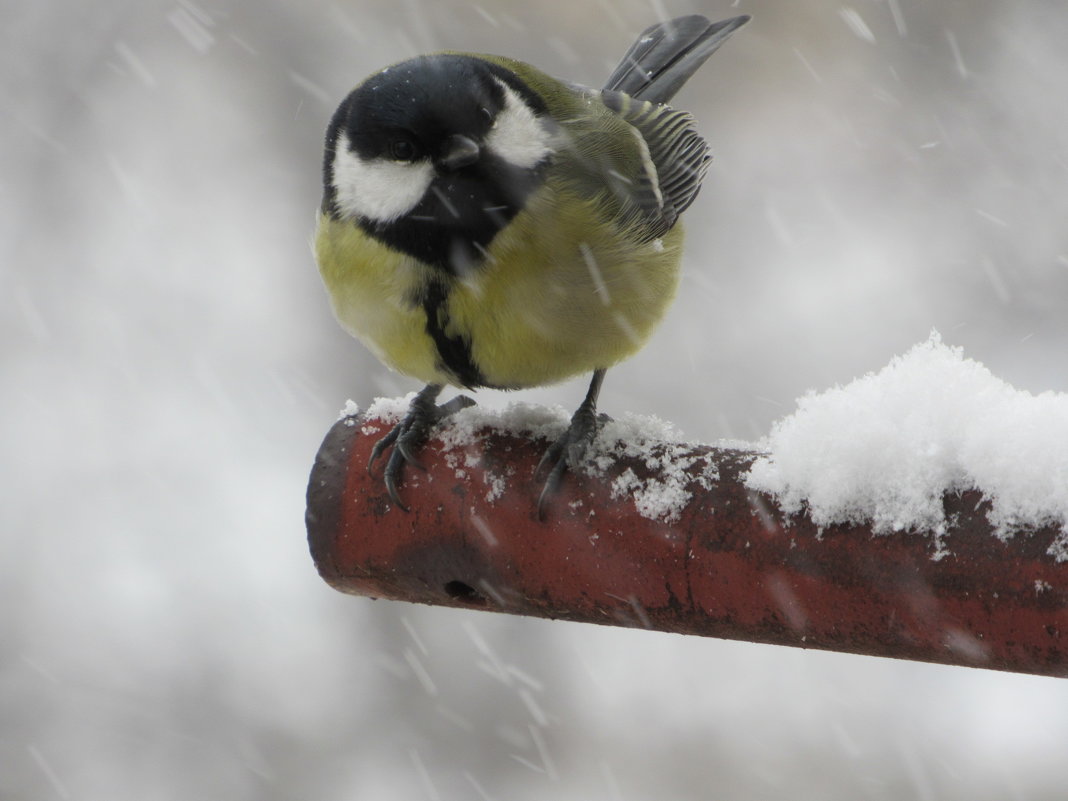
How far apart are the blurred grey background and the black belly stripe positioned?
1869 mm

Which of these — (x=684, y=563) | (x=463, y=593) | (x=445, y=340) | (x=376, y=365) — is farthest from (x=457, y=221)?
(x=376, y=365)

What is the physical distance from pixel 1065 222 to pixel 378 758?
2.83m

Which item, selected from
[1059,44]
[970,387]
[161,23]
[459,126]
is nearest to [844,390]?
[970,387]

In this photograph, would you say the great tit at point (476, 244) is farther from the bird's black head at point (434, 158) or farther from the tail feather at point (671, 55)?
the tail feather at point (671, 55)

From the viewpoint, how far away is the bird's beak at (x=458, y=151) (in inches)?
60.1

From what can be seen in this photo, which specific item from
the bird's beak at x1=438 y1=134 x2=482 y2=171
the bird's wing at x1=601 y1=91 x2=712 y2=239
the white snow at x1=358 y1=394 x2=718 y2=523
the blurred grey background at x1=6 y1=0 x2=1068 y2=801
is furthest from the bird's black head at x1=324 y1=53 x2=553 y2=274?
the blurred grey background at x1=6 y1=0 x2=1068 y2=801

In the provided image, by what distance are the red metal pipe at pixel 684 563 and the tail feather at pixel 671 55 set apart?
4.43 feet

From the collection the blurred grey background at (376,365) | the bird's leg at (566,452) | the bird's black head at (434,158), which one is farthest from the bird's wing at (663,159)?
the blurred grey background at (376,365)

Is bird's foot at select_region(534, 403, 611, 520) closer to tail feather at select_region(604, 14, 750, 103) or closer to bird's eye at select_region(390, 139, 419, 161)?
bird's eye at select_region(390, 139, 419, 161)

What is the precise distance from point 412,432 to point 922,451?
2.47ft

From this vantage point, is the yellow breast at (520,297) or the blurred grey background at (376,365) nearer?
the yellow breast at (520,297)

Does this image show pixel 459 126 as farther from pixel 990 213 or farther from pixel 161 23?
pixel 161 23

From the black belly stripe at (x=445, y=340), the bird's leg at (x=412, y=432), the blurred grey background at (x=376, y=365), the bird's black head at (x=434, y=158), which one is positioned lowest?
the blurred grey background at (x=376, y=365)

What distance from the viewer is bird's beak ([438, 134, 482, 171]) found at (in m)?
1.53
